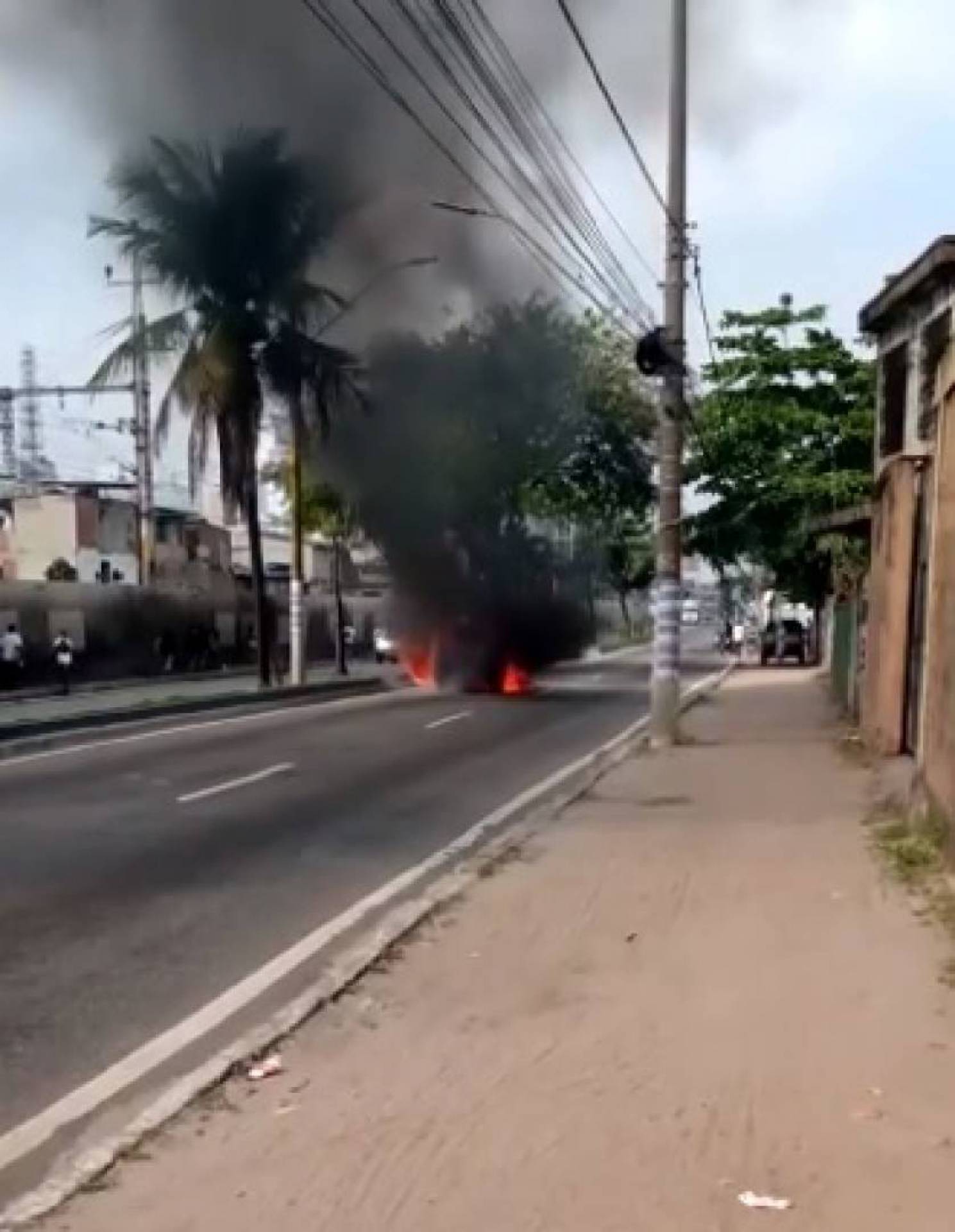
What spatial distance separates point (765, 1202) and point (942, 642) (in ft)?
18.2

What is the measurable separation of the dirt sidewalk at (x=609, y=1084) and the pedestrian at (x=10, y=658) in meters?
20.4

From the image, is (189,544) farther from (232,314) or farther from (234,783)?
(234,783)

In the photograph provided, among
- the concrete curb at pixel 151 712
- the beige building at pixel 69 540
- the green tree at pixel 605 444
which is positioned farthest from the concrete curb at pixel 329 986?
the beige building at pixel 69 540

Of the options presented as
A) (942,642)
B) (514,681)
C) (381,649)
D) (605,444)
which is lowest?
(381,649)

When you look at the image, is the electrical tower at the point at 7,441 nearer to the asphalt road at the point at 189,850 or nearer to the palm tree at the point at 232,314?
the palm tree at the point at 232,314

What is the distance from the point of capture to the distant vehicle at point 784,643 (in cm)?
4322

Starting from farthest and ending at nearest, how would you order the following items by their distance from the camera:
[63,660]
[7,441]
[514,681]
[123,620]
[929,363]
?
[7,441] → [123,620] → [514,681] → [63,660] → [929,363]

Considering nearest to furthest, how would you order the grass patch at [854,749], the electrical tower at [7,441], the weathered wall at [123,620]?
the grass patch at [854,749], the weathered wall at [123,620], the electrical tower at [7,441]

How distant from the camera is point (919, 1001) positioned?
5.24 metres

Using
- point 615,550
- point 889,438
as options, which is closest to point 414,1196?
point 889,438

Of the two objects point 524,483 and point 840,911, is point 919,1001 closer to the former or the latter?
point 840,911

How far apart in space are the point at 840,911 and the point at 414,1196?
371 cm

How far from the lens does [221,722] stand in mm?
19469

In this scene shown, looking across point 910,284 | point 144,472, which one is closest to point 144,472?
point 144,472
